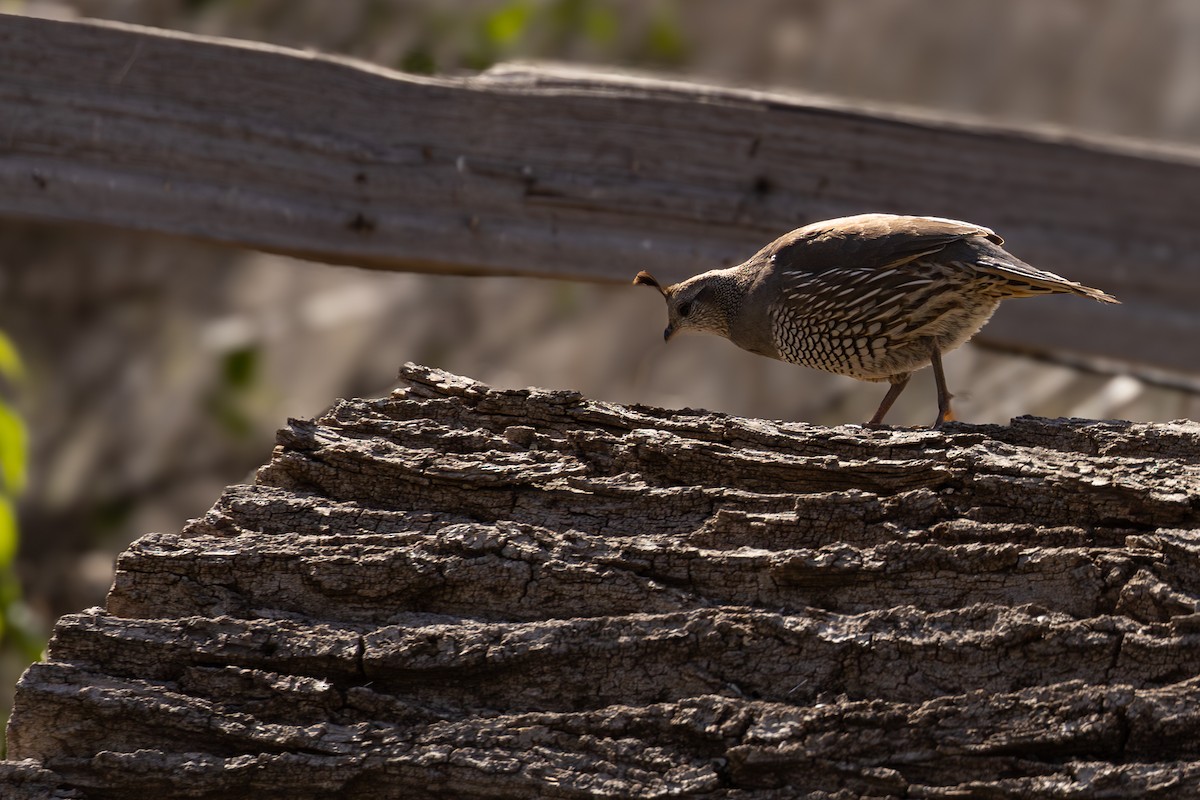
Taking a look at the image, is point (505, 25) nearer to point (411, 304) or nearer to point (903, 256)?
point (411, 304)

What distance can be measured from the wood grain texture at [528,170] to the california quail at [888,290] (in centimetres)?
68

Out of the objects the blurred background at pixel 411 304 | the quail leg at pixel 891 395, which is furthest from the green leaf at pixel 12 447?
the blurred background at pixel 411 304

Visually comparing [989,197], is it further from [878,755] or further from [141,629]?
[141,629]

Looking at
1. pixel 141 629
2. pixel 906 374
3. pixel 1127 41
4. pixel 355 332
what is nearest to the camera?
pixel 141 629

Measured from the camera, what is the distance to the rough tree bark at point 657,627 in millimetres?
2004

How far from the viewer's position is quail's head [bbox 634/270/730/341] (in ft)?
10.4

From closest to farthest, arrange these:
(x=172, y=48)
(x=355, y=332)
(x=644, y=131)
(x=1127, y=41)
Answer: (x=172, y=48) < (x=644, y=131) < (x=1127, y=41) < (x=355, y=332)

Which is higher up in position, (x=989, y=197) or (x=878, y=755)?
(x=989, y=197)

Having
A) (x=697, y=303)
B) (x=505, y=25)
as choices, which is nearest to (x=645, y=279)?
(x=697, y=303)

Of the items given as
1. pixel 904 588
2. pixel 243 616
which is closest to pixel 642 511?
pixel 904 588

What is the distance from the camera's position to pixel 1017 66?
250 inches

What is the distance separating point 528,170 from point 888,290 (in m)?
1.20

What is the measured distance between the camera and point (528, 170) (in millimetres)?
3455

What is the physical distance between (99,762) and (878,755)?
1.28 metres
